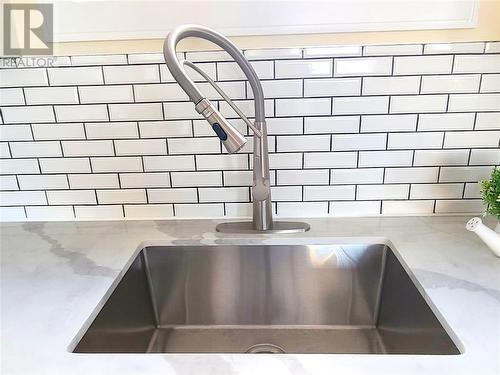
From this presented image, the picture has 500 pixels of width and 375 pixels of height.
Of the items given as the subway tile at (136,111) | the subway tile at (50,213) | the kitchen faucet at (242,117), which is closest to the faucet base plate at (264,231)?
the kitchen faucet at (242,117)

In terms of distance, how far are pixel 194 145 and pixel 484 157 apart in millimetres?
715

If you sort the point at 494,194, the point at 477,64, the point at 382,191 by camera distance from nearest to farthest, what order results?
the point at 494,194 < the point at 477,64 < the point at 382,191

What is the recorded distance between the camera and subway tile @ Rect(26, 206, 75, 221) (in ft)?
3.46

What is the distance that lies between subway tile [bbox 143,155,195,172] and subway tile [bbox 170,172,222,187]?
0.02m

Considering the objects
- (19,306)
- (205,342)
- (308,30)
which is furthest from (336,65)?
(19,306)

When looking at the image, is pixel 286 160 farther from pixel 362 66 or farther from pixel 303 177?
pixel 362 66

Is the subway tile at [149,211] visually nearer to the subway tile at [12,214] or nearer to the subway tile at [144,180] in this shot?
the subway tile at [144,180]

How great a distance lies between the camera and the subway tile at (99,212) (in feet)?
3.44

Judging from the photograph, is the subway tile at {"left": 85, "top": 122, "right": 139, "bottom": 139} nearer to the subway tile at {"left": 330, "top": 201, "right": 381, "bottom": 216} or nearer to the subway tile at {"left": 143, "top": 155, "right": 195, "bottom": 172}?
the subway tile at {"left": 143, "top": 155, "right": 195, "bottom": 172}

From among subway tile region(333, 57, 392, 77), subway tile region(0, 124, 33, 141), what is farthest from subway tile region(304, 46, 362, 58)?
subway tile region(0, 124, 33, 141)

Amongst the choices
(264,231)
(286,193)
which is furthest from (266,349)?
(286,193)

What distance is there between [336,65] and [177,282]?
2.08 feet

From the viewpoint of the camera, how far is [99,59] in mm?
931

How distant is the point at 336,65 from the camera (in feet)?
2.99
